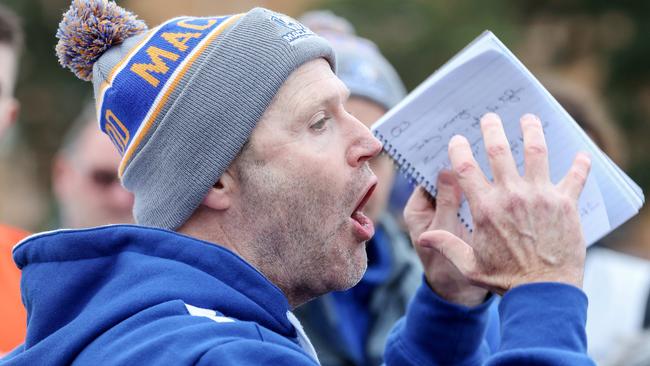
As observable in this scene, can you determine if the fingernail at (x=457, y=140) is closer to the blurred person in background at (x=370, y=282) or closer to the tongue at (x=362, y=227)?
the tongue at (x=362, y=227)

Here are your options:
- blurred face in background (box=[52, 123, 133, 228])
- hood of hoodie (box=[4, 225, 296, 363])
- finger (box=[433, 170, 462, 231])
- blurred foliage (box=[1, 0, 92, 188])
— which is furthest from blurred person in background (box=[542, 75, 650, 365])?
blurred foliage (box=[1, 0, 92, 188])

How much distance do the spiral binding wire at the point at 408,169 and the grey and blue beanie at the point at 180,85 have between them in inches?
11.3

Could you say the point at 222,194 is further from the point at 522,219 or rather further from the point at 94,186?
the point at 94,186

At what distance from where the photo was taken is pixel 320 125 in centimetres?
270

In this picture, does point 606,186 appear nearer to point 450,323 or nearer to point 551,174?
point 551,174

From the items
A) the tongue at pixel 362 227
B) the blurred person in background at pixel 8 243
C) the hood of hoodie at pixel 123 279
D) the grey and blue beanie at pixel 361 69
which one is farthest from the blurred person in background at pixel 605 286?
the hood of hoodie at pixel 123 279

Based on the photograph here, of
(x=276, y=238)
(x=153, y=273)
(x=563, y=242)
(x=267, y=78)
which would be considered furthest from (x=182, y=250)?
(x=563, y=242)

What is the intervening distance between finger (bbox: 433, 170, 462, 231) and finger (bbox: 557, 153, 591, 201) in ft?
1.51

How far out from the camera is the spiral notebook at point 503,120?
264cm

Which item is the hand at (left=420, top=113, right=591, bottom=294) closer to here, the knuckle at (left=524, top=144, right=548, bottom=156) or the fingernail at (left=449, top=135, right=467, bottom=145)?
the knuckle at (left=524, top=144, right=548, bottom=156)

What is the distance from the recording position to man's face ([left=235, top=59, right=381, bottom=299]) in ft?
8.59

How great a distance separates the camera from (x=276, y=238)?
2629mm

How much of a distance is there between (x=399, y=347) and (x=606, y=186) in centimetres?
81

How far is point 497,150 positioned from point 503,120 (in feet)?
0.83
